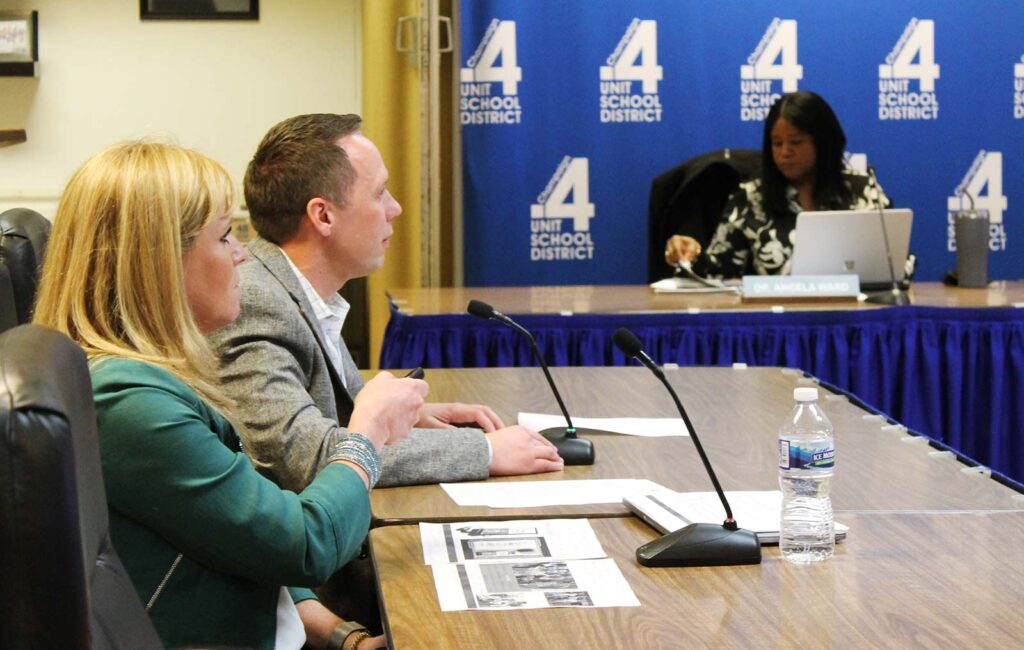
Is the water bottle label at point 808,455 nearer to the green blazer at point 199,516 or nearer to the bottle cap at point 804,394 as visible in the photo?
the bottle cap at point 804,394

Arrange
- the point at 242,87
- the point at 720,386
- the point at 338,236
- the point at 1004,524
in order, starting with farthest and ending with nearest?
the point at 242,87 < the point at 720,386 < the point at 338,236 < the point at 1004,524

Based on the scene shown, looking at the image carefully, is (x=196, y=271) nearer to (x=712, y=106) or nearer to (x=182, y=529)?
(x=182, y=529)

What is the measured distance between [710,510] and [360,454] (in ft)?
1.54

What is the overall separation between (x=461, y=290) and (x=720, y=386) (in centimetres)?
187

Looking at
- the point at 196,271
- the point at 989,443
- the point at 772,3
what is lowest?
the point at 989,443

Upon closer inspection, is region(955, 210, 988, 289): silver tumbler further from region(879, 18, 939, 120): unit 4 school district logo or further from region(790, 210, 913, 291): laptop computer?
region(879, 18, 939, 120): unit 4 school district logo

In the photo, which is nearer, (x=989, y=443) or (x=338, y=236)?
(x=338, y=236)

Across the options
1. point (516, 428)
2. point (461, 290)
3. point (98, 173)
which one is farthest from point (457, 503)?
point (461, 290)

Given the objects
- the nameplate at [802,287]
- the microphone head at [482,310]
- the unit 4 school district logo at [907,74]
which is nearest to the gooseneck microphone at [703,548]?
the microphone head at [482,310]

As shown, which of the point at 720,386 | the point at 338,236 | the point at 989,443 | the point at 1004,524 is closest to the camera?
the point at 1004,524

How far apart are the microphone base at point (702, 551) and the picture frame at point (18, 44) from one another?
5280mm

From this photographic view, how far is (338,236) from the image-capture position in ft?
7.22

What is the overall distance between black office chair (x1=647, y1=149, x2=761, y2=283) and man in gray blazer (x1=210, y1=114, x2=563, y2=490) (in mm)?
2517

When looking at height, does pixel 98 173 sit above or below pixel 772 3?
below
